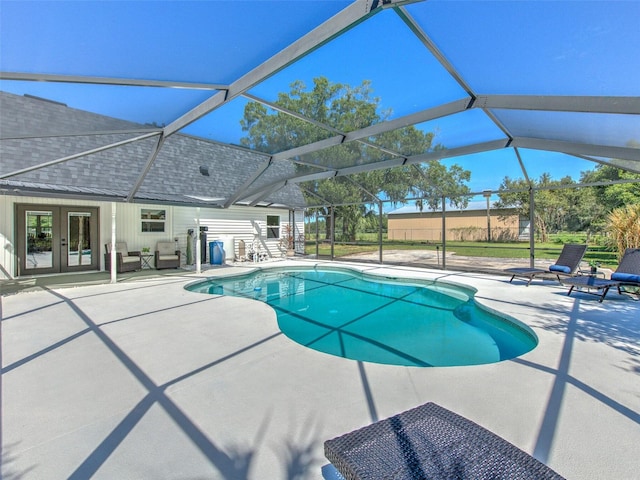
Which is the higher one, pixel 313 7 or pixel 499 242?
pixel 313 7

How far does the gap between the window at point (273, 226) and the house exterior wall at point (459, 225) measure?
11.4 m

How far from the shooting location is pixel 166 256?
11.0 meters

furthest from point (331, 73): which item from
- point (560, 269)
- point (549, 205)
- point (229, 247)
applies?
point (549, 205)

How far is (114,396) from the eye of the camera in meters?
2.67

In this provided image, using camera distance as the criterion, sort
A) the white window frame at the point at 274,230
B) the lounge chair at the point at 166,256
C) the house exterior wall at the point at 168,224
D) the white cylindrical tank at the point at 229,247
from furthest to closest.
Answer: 1. the white window frame at the point at 274,230
2. the white cylindrical tank at the point at 229,247
3. the lounge chair at the point at 166,256
4. the house exterior wall at the point at 168,224

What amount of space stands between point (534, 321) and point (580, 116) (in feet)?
10.1

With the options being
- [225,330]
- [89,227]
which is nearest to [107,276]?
[89,227]

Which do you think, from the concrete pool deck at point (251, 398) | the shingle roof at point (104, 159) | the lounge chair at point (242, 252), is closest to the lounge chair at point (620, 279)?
the concrete pool deck at point (251, 398)

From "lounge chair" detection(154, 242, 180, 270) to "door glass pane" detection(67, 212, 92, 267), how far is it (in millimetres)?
2022

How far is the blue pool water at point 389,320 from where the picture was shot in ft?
14.8

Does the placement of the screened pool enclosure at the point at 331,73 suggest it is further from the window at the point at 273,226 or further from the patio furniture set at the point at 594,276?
the window at the point at 273,226

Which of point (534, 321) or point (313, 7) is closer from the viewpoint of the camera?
Answer: point (313, 7)

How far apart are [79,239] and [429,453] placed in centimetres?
1181

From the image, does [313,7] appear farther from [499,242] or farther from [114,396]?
[499,242]
